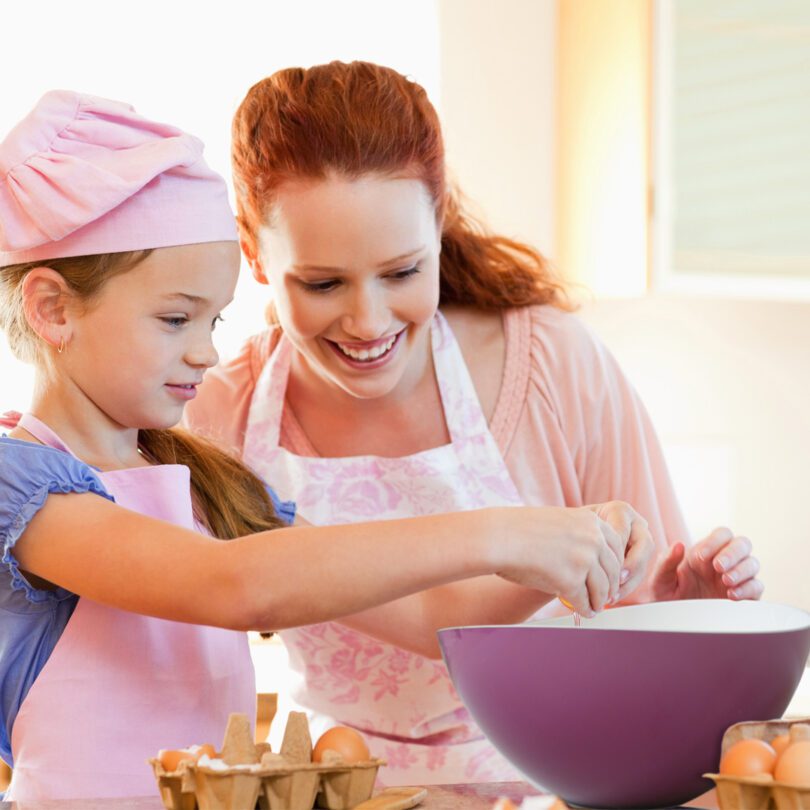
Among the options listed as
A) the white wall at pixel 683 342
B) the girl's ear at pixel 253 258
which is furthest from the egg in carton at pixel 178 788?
the white wall at pixel 683 342

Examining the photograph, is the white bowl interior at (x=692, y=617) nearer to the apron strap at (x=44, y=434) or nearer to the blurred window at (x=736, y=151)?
the apron strap at (x=44, y=434)

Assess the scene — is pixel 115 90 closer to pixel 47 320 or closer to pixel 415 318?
pixel 415 318

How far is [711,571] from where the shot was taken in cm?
112

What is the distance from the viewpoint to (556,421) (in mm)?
1675

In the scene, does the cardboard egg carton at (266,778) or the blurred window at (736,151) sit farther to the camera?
the blurred window at (736,151)

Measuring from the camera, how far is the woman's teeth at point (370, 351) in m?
1.49

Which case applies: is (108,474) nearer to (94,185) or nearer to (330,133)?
(94,185)

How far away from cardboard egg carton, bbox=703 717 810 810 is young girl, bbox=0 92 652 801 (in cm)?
17

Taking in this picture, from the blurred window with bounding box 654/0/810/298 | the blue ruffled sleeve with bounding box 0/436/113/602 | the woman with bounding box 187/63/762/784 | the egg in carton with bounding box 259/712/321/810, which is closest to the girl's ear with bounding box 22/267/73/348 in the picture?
the blue ruffled sleeve with bounding box 0/436/113/602

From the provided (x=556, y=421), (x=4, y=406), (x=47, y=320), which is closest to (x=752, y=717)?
(x=47, y=320)

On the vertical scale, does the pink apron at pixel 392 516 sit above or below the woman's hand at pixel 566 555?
below

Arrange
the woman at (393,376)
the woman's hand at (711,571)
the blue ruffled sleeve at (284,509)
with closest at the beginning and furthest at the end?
1. the woman's hand at (711,571)
2. the blue ruffled sleeve at (284,509)
3. the woman at (393,376)

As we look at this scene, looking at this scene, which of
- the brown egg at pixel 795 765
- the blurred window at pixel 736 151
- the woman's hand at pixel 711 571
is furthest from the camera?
the blurred window at pixel 736 151

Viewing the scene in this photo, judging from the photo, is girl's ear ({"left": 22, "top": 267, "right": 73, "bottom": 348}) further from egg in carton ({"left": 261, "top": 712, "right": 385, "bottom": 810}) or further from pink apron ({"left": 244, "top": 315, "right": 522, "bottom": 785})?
pink apron ({"left": 244, "top": 315, "right": 522, "bottom": 785})
